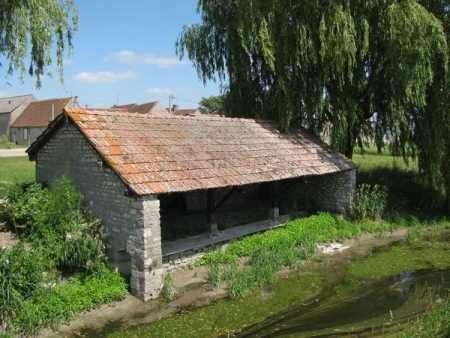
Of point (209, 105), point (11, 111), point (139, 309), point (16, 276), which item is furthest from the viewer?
point (209, 105)

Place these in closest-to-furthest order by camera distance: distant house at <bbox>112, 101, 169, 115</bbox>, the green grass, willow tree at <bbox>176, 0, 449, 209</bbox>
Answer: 1. willow tree at <bbox>176, 0, 449, 209</bbox>
2. the green grass
3. distant house at <bbox>112, 101, 169, 115</bbox>

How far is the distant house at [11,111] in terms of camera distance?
4569 cm

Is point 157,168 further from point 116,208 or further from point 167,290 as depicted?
point 167,290

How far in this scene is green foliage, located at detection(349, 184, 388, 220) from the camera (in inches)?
556

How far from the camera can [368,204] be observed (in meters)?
14.3

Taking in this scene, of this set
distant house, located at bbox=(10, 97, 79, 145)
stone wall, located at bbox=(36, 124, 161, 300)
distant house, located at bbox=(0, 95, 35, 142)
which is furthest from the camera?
distant house, located at bbox=(0, 95, 35, 142)

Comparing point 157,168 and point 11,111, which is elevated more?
point 11,111

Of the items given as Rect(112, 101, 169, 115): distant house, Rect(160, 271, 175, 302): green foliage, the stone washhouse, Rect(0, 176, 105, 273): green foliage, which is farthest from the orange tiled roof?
Rect(112, 101, 169, 115): distant house

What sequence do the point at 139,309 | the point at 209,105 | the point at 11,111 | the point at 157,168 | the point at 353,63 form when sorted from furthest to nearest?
the point at 209,105 < the point at 11,111 < the point at 353,63 < the point at 157,168 < the point at 139,309

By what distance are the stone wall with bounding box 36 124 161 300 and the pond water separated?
3.92 feet

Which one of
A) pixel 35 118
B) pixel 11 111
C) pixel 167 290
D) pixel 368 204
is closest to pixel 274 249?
pixel 167 290

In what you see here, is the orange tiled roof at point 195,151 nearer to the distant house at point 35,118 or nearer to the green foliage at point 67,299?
the green foliage at point 67,299

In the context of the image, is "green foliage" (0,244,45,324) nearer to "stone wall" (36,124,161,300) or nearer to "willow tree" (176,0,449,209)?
"stone wall" (36,124,161,300)

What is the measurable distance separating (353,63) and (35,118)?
126 feet
